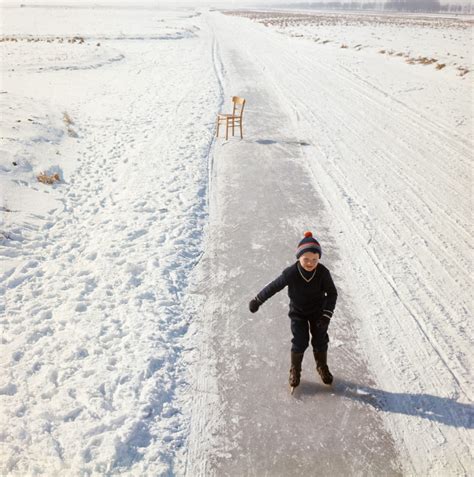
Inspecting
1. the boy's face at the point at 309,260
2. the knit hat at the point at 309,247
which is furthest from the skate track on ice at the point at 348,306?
the knit hat at the point at 309,247

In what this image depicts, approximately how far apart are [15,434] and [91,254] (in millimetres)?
2917

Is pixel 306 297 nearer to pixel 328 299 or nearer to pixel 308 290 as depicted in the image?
pixel 308 290

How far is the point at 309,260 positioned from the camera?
3.25m

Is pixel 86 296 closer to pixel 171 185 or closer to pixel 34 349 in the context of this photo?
pixel 34 349

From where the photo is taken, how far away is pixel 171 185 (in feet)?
25.8

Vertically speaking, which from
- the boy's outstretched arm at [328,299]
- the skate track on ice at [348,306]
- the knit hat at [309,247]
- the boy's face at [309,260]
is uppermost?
the knit hat at [309,247]

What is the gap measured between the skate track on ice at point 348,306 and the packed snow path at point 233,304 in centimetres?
2

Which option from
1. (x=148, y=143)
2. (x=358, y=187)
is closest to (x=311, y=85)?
(x=148, y=143)

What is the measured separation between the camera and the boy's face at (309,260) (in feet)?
10.6

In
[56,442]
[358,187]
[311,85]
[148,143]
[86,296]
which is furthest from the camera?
[311,85]

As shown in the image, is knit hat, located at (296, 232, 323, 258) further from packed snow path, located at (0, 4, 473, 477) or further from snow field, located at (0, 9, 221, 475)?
snow field, located at (0, 9, 221, 475)

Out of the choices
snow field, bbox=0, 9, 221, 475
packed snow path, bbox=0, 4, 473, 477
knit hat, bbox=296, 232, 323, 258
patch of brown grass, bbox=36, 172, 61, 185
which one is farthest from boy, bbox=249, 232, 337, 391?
patch of brown grass, bbox=36, 172, 61, 185

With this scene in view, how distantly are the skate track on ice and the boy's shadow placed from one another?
0.01m

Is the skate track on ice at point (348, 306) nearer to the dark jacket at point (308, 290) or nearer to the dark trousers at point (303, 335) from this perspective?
the dark trousers at point (303, 335)
